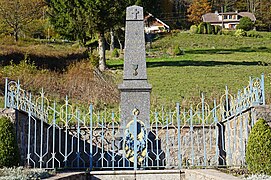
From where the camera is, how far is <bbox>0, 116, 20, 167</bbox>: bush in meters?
7.02

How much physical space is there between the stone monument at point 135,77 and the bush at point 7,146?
12.1 feet

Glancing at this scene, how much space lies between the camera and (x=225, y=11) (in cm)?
6625

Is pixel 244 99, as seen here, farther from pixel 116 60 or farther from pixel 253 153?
pixel 116 60

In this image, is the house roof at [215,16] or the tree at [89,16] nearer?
the tree at [89,16]

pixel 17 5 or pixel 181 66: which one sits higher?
pixel 17 5

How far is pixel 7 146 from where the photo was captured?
707 cm

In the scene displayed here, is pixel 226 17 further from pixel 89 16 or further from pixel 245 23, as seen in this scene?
pixel 89 16

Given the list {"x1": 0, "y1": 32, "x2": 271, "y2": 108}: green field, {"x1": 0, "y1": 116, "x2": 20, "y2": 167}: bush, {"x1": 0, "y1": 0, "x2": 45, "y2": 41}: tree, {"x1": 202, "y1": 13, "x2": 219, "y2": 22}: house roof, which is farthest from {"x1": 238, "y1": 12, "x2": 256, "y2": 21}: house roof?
{"x1": 0, "y1": 116, "x2": 20, "y2": 167}: bush

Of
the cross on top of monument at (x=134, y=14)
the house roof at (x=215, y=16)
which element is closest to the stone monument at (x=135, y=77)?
the cross on top of monument at (x=134, y=14)

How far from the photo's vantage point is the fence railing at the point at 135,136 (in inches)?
323

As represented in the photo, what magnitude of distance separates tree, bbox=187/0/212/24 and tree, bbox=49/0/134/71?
127 feet

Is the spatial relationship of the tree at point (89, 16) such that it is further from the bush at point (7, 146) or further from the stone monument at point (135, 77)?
the bush at point (7, 146)

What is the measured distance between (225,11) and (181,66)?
4278cm

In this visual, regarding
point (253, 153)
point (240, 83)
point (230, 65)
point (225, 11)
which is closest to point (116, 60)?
point (230, 65)
